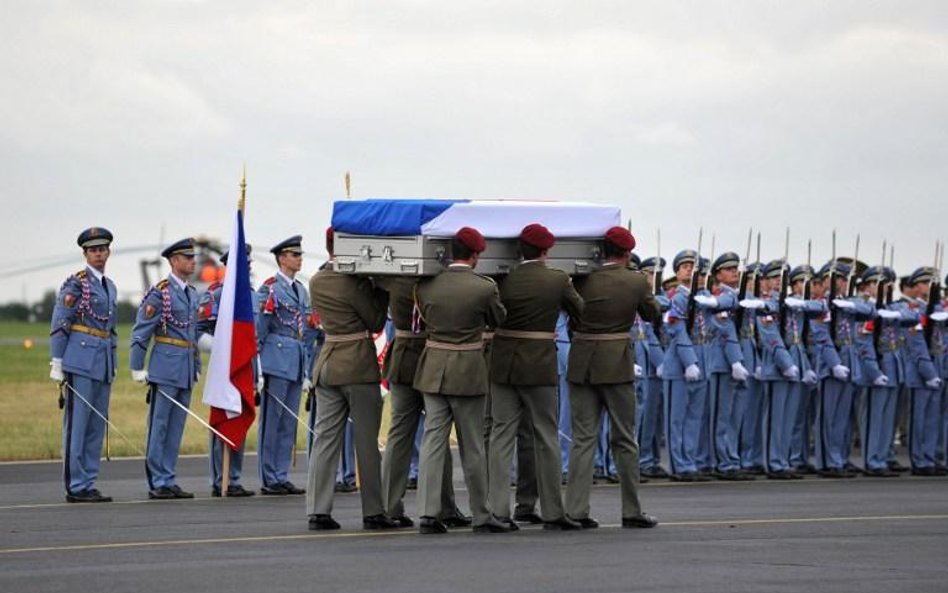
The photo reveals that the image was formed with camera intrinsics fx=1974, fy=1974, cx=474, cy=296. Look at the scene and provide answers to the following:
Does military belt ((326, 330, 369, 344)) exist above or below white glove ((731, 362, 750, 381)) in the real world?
above

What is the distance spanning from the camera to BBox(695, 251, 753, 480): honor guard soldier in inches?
734

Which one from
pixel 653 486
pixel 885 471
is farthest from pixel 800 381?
pixel 653 486

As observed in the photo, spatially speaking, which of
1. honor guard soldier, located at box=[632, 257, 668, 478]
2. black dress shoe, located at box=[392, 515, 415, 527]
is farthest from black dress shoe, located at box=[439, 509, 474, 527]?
honor guard soldier, located at box=[632, 257, 668, 478]

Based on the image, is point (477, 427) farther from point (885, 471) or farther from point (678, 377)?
point (885, 471)

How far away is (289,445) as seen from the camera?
55.5ft

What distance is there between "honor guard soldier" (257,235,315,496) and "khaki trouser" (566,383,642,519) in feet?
12.3

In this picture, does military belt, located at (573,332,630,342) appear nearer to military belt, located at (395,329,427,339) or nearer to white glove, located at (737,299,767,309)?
military belt, located at (395,329,427,339)

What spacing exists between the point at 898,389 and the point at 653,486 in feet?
13.6

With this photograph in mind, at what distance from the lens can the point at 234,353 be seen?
16.2 metres

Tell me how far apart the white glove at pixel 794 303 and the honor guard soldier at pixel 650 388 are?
1395mm

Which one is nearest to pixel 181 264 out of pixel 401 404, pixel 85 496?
pixel 85 496

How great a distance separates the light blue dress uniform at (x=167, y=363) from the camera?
16.0 m

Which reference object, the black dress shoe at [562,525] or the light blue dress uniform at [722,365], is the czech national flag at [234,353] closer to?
the black dress shoe at [562,525]

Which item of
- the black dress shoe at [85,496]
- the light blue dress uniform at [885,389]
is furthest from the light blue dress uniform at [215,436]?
the light blue dress uniform at [885,389]
